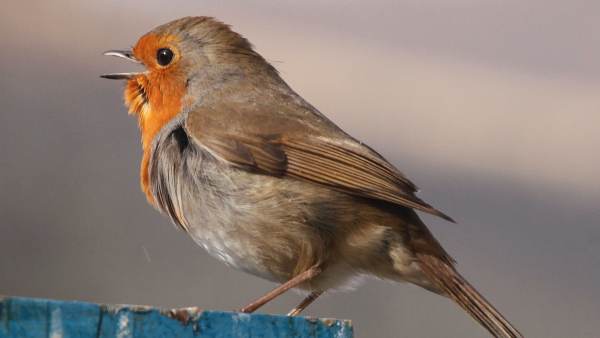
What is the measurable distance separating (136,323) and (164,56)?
6.23 feet

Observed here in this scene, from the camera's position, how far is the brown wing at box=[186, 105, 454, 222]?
12.5 feet

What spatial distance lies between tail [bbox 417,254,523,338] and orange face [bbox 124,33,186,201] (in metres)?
0.89

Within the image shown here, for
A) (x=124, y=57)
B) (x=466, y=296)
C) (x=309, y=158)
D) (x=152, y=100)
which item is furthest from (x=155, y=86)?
(x=466, y=296)

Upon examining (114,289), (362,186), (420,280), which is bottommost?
(114,289)

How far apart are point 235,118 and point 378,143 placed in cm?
300

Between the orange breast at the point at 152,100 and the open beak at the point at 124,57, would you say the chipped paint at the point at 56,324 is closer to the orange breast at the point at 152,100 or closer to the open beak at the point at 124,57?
the orange breast at the point at 152,100

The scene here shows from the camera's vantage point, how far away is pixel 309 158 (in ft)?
12.9

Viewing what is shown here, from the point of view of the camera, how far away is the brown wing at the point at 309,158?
12.5 feet

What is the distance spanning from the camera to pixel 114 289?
504 centimetres

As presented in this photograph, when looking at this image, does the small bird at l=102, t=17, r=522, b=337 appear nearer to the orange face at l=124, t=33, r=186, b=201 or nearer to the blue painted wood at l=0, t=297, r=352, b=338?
A: the orange face at l=124, t=33, r=186, b=201

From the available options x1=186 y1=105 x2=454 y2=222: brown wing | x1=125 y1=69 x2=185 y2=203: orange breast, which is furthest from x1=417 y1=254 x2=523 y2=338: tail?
x1=125 y1=69 x2=185 y2=203: orange breast

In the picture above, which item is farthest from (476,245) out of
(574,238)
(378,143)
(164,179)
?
(164,179)

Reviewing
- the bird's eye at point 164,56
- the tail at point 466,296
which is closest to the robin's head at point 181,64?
the bird's eye at point 164,56

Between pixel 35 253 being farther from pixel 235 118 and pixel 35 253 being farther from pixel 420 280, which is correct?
pixel 420 280
